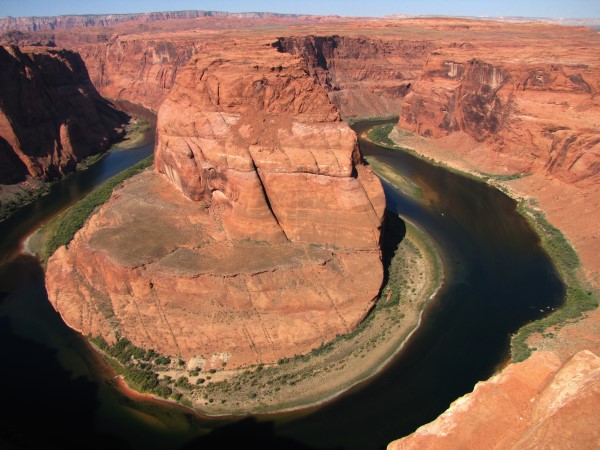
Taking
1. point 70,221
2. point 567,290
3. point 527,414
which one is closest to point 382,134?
point 567,290

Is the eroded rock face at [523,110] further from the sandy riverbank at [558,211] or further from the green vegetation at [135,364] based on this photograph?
the green vegetation at [135,364]

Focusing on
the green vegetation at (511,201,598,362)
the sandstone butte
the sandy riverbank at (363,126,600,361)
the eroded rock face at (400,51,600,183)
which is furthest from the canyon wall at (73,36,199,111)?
the green vegetation at (511,201,598,362)

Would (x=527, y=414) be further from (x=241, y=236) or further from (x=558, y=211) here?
(x=558, y=211)

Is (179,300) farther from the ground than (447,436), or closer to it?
closer to it

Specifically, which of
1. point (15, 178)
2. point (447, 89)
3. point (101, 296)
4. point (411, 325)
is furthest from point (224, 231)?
point (447, 89)

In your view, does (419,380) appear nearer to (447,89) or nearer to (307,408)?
(307,408)
